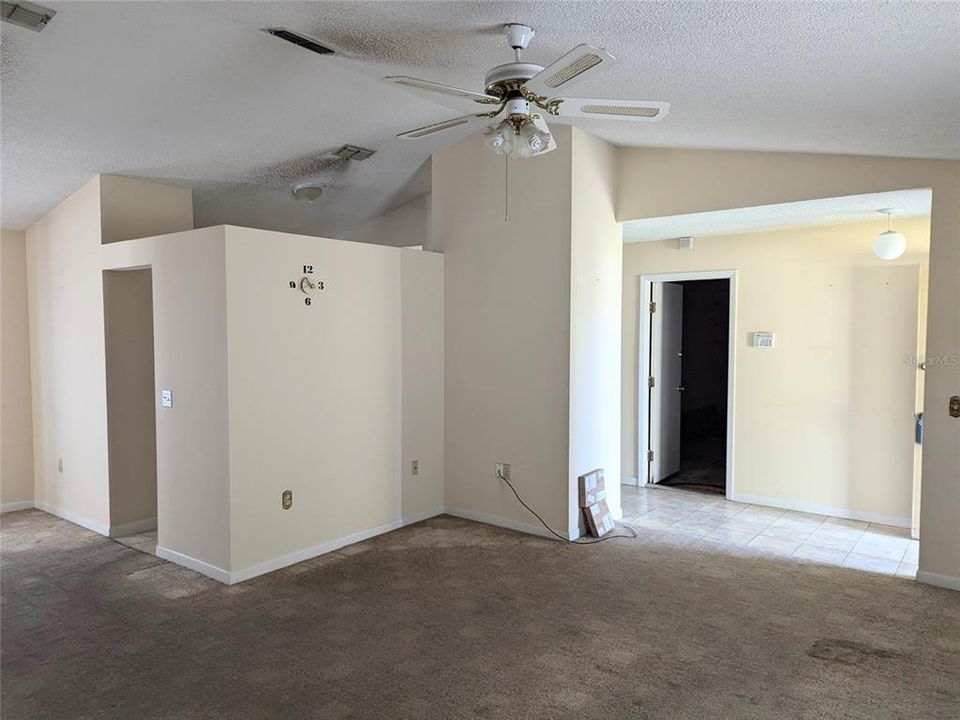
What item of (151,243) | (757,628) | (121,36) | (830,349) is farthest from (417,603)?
(830,349)

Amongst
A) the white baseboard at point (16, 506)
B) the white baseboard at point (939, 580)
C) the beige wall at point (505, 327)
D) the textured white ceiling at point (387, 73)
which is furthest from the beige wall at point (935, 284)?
the white baseboard at point (16, 506)

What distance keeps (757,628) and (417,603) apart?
5.73 feet

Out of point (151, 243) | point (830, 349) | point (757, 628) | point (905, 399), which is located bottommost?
point (757, 628)

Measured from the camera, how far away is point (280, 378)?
3.99 m

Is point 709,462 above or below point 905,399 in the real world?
below

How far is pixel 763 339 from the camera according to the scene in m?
5.50

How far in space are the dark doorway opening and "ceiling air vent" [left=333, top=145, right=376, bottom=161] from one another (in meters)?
4.23

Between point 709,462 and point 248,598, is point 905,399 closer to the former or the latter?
point 709,462

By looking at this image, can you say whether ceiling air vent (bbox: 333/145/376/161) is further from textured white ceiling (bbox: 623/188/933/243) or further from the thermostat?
the thermostat

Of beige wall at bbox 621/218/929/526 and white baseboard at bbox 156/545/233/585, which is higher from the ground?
beige wall at bbox 621/218/929/526

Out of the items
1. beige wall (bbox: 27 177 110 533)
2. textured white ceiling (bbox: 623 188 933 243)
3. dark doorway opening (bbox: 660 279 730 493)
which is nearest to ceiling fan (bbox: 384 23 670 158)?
textured white ceiling (bbox: 623 188 933 243)

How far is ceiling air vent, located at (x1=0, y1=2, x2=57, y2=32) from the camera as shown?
2701 mm

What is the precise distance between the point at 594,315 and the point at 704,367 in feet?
12.3

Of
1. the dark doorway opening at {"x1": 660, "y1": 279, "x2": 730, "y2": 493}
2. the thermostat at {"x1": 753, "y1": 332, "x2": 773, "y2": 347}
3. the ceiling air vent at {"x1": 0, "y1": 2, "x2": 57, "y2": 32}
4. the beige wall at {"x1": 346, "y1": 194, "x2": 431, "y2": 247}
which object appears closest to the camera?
the ceiling air vent at {"x1": 0, "y1": 2, "x2": 57, "y2": 32}
